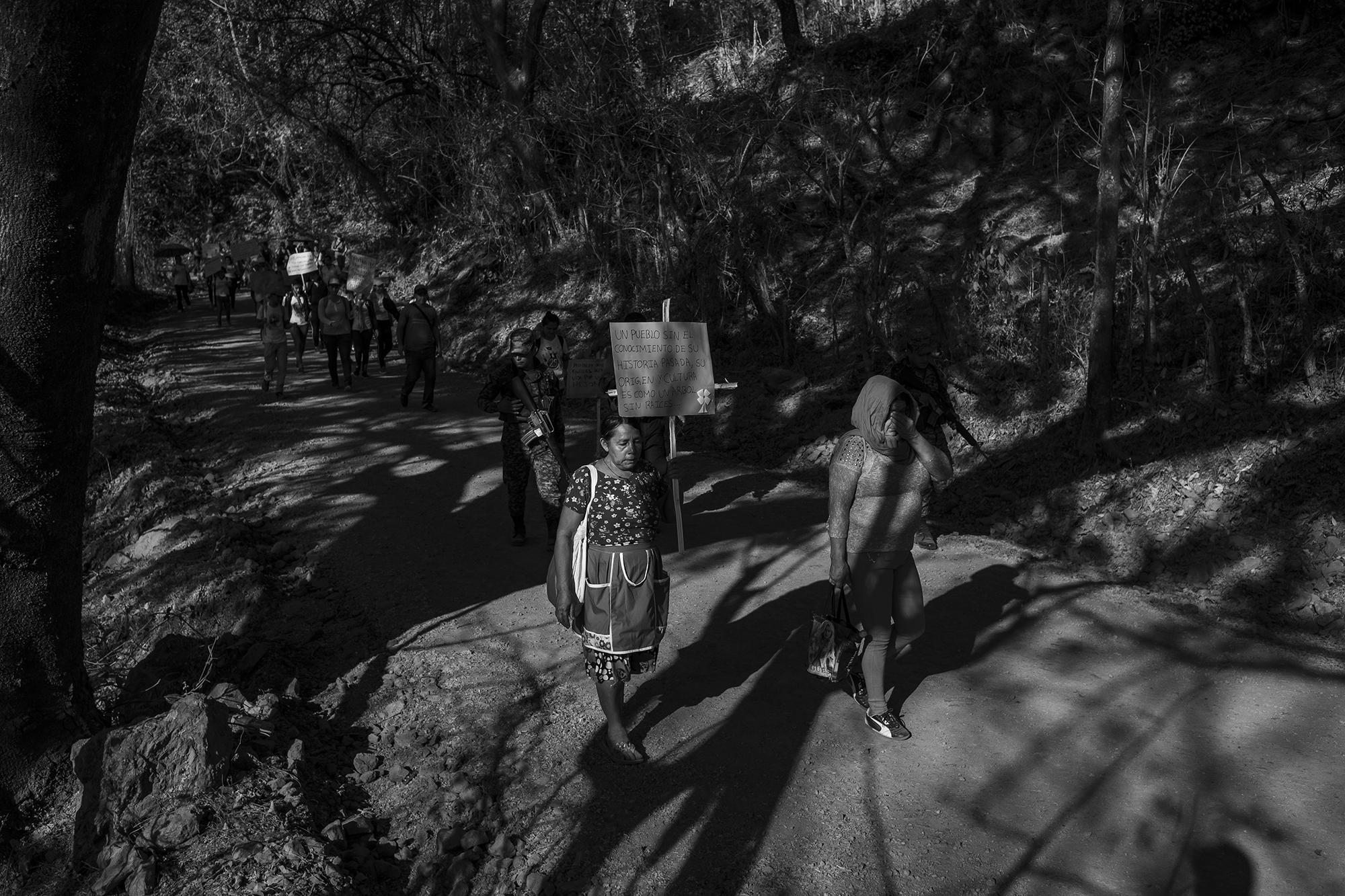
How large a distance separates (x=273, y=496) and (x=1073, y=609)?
7.46 metres

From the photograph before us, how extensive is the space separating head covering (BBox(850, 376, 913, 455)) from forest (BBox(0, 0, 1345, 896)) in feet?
5.95

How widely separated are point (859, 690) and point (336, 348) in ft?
39.7

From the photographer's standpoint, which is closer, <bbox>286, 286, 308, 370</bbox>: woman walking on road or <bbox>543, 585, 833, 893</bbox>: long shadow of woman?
<bbox>543, 585, 833, 893</bbox>: long shadow of woman

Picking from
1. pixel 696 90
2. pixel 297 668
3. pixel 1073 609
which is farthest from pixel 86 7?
pixel 696 90

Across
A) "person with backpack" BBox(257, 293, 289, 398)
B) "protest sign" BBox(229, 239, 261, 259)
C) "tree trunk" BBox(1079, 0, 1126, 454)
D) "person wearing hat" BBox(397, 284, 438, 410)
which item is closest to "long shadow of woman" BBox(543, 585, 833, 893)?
"tree trunk" BBox(1079, 0, 1126, 454)

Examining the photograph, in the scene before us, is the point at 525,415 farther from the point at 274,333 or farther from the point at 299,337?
the point at 299,337

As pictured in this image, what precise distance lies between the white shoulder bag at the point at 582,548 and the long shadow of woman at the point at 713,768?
0.94 meters

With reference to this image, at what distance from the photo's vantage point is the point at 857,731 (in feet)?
17.3

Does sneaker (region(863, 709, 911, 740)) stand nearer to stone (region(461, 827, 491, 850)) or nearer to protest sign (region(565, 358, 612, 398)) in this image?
stone (region(461, 827, 491, 850))

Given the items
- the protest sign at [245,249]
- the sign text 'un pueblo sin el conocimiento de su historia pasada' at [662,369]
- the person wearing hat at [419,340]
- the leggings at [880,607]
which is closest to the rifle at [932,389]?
the sign text 'un pueblo sin el conocimiento de su historia pasada' at [662,369]

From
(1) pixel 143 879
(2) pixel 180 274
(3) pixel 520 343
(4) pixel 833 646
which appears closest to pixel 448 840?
(1) pixel 143 879

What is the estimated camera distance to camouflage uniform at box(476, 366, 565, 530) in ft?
26.4

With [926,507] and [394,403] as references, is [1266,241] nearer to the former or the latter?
[926,507]

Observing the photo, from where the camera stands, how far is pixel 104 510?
10867 millimetres
